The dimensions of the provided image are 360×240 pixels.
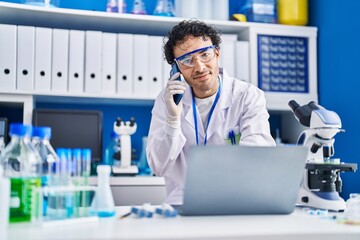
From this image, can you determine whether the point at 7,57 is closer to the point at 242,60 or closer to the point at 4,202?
the point at 242,60

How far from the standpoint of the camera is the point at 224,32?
284 cm

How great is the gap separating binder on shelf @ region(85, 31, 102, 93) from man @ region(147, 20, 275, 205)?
66 cm

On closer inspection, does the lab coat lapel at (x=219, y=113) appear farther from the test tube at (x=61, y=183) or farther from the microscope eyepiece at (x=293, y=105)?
the test tube at (x=61, y=183)

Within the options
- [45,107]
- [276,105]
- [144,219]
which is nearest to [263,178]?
[144,219]

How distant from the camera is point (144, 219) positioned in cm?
108

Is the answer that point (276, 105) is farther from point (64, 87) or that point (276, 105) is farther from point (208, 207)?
point (208, 207)

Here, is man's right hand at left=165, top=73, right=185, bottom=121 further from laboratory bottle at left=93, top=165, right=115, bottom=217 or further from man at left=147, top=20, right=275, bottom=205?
laboratory bottle at left=93, top=165, right=115, bottom=217

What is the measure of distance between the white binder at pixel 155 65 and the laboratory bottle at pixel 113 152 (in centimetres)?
34

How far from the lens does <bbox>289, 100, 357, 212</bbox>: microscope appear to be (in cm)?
135

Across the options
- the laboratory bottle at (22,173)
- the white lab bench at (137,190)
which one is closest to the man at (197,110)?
the white lab bench at (137,190)

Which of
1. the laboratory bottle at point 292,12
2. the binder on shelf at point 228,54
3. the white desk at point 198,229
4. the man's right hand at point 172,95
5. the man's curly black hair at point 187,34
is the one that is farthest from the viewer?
the laboratory bottle at point 292,12

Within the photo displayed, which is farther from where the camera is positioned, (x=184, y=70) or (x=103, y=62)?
(x=103, y=62)

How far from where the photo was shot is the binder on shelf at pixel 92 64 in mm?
2469

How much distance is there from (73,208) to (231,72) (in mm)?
1782
